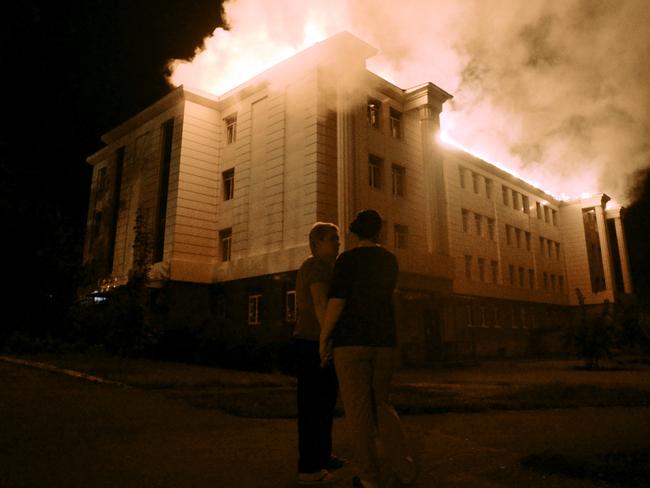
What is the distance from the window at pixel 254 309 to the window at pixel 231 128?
25.2 feet

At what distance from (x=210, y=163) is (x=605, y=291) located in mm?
35278

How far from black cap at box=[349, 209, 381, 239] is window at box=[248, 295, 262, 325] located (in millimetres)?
18423

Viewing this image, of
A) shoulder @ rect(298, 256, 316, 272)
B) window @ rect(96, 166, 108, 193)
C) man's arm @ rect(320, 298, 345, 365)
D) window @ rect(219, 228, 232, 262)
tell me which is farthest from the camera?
window @ rect(96, 166, 108, 193)

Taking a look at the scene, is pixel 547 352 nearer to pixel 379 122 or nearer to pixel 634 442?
pixel 379 122

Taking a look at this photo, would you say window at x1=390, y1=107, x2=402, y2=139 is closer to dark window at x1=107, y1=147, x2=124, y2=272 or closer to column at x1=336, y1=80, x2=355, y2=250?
column at x1=336, y1=80, x2=355, y2=250

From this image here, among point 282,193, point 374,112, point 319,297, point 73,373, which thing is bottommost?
point 73,373

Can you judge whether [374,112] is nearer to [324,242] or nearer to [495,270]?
[495,270]

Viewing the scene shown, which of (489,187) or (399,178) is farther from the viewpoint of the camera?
(489,187)

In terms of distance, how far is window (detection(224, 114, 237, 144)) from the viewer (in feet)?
79.0

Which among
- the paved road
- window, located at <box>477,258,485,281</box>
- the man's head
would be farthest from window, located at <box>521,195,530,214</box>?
the man's head

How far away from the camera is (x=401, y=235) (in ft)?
74.9

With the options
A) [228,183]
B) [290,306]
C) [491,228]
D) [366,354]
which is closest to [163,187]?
[228,183]

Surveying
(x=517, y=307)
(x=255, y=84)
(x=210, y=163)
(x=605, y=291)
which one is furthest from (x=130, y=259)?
(x=605, y=291)

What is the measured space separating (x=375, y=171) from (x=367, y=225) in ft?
62.3
